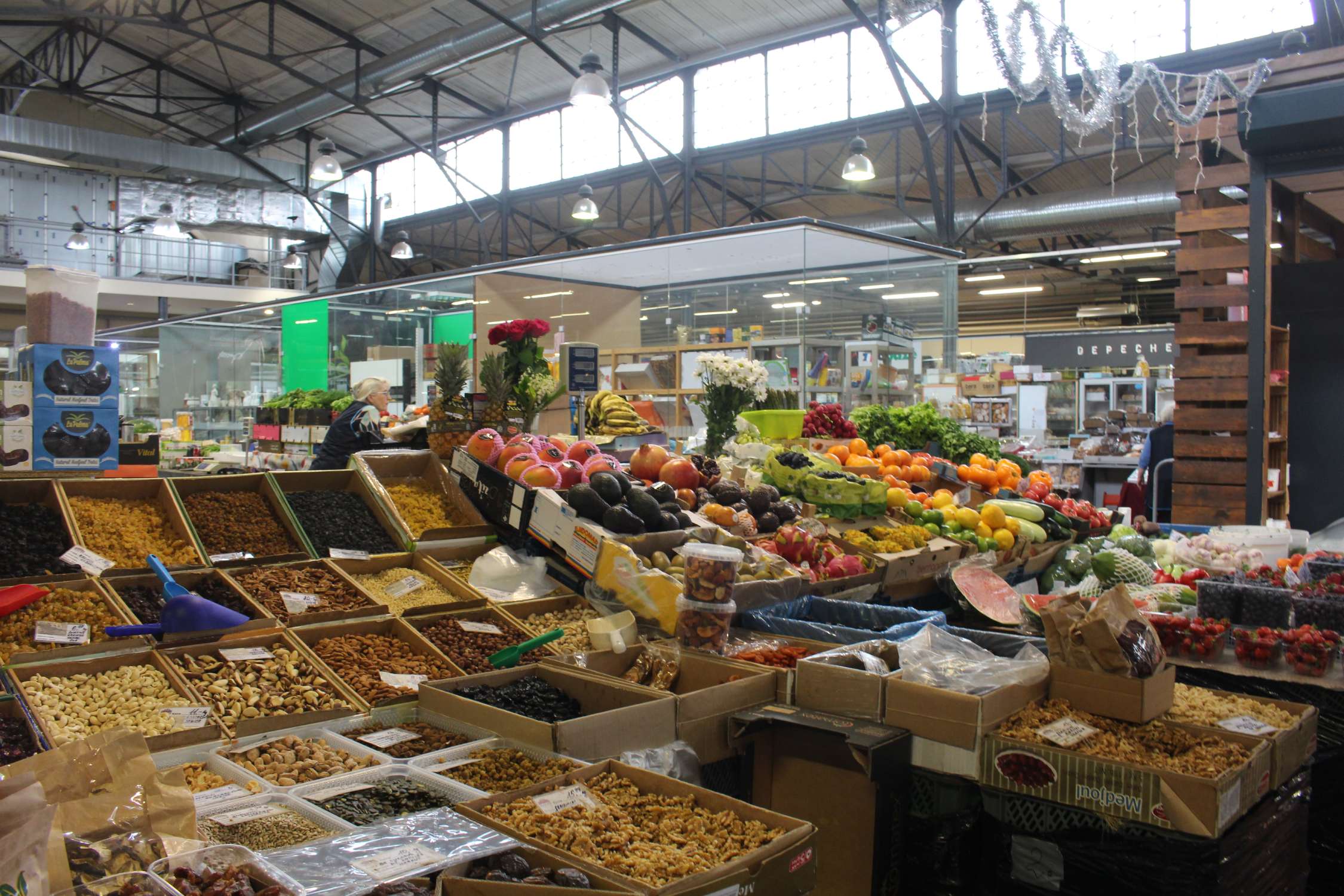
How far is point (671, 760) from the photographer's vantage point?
2.33m

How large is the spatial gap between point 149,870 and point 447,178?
17189 millimetres

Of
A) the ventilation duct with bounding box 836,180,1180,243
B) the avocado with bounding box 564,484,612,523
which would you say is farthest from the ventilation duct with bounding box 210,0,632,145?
the avocado with bounding box 564,484,612,523

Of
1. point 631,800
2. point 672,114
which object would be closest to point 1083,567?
point 631,800

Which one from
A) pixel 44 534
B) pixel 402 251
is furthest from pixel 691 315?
pixel 402 251

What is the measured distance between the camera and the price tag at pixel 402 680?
8.75 feet

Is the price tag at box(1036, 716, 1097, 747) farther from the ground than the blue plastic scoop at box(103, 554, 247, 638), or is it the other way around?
the blue plastic scoop at box(103, 554, 247, 638)

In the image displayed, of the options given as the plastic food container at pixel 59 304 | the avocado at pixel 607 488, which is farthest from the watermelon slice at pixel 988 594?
the plastic food container at pixel 59 304

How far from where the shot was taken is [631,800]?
2.01 m

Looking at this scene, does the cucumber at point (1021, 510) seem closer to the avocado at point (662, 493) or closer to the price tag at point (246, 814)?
the avocado at point (662, 493)

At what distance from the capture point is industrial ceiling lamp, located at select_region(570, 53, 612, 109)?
978 centimetres

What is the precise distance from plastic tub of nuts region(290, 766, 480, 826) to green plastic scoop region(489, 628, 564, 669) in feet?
2.23

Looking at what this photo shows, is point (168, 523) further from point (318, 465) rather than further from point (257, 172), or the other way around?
point (257, 172)

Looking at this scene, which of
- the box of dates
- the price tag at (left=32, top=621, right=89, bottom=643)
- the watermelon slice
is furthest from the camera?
the watermelon slice

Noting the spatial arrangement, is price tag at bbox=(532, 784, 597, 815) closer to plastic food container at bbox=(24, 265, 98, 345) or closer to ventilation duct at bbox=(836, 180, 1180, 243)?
plastic food container at bbox=(24, 265, 98, 345)
